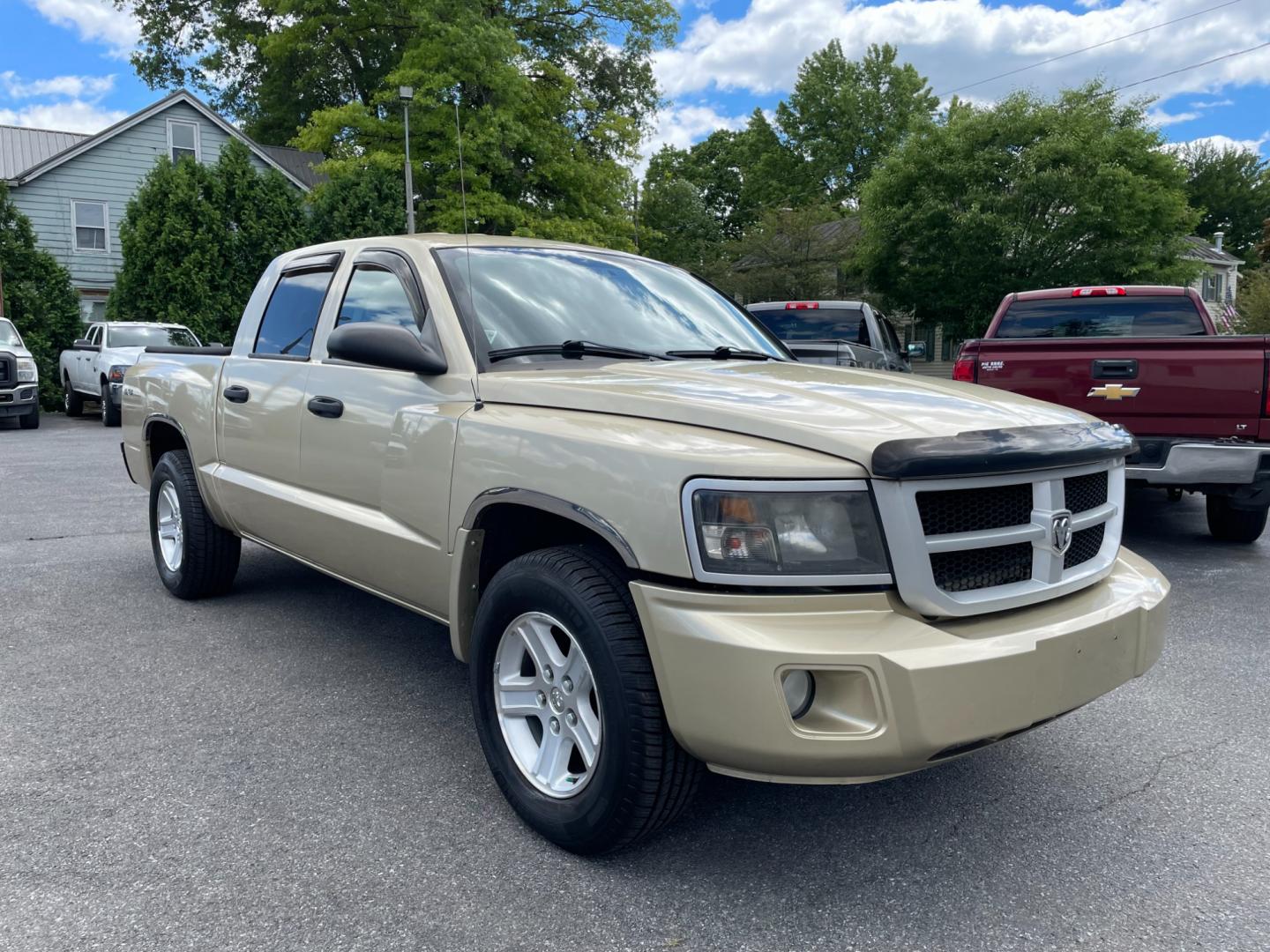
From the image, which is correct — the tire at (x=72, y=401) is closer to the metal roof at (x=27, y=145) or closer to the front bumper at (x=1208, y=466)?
the metal roof at (x=27, y=145)

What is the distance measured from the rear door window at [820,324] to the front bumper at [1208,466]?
5815 mm

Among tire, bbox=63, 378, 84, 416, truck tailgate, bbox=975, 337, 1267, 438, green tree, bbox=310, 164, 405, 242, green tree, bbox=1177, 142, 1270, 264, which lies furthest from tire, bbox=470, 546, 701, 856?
green tree, bbox=1177, 142, 1270, 264

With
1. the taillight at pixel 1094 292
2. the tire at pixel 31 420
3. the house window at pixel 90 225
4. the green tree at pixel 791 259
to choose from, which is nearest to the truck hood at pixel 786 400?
the taillight at pixel 1094 292

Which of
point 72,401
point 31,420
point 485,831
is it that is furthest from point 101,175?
point 485,831

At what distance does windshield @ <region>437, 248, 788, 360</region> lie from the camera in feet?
Answer: 11.3

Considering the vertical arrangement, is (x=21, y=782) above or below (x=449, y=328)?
below

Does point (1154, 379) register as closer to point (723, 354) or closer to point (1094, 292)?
point (1094, 292)

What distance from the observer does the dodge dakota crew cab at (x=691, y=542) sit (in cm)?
222

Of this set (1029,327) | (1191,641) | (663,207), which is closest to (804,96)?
(663,207)

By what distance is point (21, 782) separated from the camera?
3064mm

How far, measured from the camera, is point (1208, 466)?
574 centimetres

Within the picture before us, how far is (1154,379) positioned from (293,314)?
4939 millimetres

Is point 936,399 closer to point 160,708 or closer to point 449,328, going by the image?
point 449,328

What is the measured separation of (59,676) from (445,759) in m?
1.88
